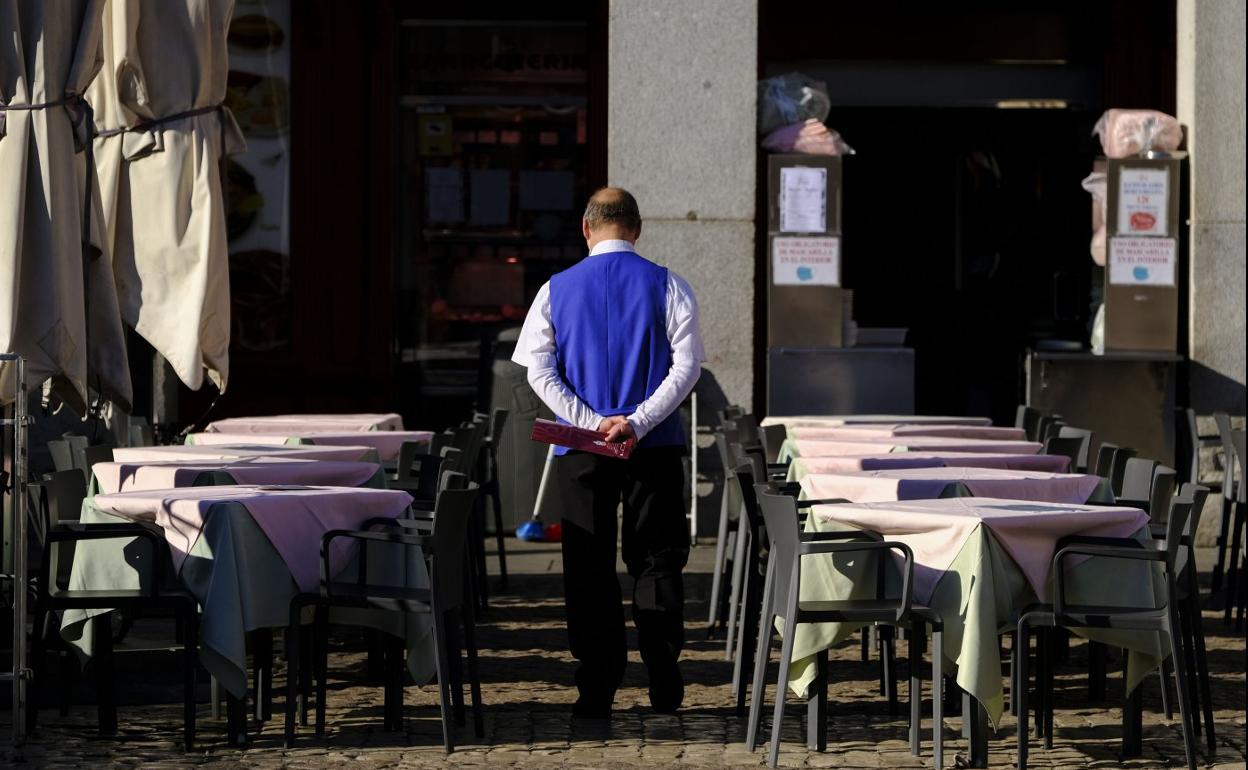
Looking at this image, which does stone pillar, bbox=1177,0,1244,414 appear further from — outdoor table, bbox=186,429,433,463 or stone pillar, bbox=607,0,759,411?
outdoor table, bbox=186,429,433,463

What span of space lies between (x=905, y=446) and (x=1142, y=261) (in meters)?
3.77

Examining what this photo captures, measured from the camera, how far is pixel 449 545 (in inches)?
255

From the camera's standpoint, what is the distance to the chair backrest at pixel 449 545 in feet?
20.9

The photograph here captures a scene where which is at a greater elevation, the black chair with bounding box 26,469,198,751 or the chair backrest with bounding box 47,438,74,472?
the chair backrest with bounding box 47,438,74,472

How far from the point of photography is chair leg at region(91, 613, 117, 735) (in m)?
6.63

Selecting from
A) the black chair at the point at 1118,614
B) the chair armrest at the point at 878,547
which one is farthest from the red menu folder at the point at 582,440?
the black chair at the point at 1118,614

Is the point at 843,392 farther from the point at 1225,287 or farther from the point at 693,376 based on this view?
the point at 693,376

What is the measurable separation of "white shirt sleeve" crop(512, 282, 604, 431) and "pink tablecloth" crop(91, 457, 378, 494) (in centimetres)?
108

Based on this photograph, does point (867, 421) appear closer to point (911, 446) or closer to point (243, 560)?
point (911, 446)

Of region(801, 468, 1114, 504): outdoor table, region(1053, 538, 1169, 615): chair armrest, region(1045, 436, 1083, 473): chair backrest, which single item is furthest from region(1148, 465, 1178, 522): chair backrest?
region(1045, 436, 1083, 473): chair backrest

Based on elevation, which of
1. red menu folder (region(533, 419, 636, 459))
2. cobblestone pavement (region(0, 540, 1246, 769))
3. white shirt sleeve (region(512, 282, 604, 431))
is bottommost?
cobblestone pavement (region(0, 540, 1246, 769))

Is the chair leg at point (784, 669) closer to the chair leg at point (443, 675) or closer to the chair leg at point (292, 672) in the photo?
the chair leg at point (443, 675)

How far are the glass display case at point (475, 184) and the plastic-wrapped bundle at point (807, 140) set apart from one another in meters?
2.02

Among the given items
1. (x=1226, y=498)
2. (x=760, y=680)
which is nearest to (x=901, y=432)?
(x=1226, y=498)
